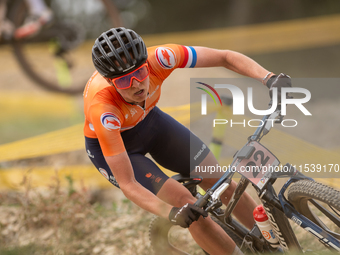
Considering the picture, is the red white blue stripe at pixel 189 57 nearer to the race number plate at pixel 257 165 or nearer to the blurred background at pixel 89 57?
the race number plate at pixel 257 165

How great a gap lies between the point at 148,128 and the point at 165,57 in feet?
1.92

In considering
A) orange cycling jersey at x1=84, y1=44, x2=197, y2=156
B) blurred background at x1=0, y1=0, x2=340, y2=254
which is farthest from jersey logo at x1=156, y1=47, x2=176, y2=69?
blurred background at x1=0, y1=0, x2=340, y2=254

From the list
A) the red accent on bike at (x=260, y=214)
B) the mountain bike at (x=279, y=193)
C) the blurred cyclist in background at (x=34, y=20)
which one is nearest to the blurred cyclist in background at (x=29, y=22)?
the blurred cyclist in background at (x=34, y=20)

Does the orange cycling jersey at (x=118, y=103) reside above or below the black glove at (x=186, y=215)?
above

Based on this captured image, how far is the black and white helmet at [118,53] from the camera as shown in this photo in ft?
6.77

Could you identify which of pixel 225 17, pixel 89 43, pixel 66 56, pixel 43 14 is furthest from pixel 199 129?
pixel 225 17

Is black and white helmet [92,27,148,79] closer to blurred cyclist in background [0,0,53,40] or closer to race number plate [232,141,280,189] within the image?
race number plate [232,141,280,189]

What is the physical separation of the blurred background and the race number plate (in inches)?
73.9

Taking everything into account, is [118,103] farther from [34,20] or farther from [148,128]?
[34,20]

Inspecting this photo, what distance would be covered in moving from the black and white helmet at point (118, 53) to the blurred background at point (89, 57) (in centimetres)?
180

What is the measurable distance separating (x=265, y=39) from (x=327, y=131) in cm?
381

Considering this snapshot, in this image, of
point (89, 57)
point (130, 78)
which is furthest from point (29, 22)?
point (130, 78)

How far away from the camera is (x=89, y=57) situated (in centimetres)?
881

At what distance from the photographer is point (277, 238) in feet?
7.40
